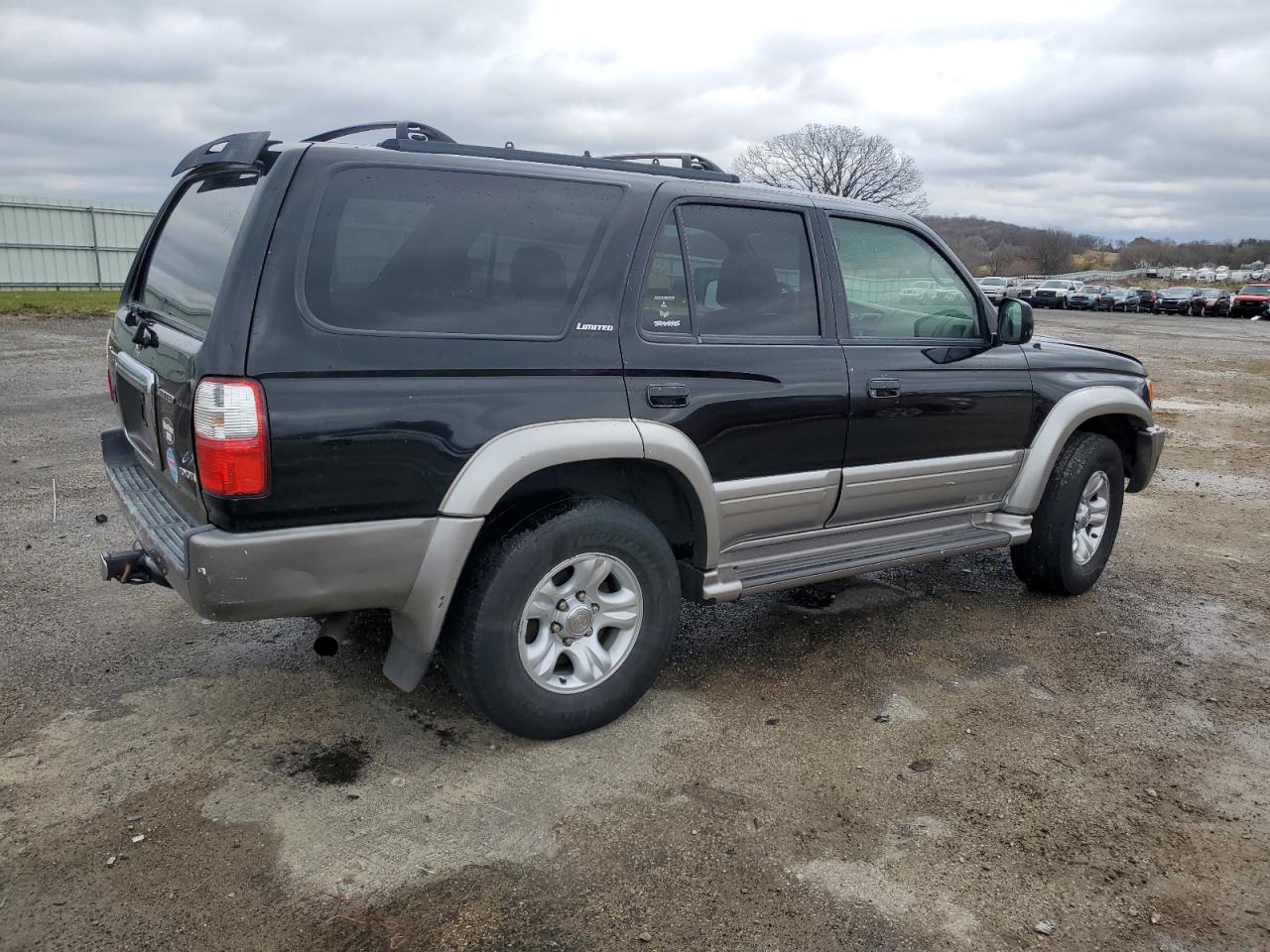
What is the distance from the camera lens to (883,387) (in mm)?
4051

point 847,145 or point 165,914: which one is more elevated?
point 847,145

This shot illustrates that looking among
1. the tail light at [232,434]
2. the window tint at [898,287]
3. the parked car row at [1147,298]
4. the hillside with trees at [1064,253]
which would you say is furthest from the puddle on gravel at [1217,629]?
the hillside with trees at [1064,253]

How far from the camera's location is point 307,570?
286 centimetres

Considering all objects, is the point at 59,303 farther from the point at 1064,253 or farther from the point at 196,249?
the point at 1064,253

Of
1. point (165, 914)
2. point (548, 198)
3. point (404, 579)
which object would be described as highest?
point (548, 198)

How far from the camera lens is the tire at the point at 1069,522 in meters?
4.88

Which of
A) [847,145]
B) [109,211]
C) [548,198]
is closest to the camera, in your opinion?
[548,198]

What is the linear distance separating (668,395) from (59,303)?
2223 cm

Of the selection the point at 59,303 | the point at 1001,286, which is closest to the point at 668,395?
the point at 59,303

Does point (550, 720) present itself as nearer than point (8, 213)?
Yes

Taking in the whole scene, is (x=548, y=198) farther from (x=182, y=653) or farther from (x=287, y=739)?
(x=182, y=653)

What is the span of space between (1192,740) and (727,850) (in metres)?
1.96

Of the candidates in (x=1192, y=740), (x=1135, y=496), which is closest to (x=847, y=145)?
(x=1135, y=496)

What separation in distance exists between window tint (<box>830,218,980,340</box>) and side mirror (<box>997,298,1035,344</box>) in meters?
0.11
